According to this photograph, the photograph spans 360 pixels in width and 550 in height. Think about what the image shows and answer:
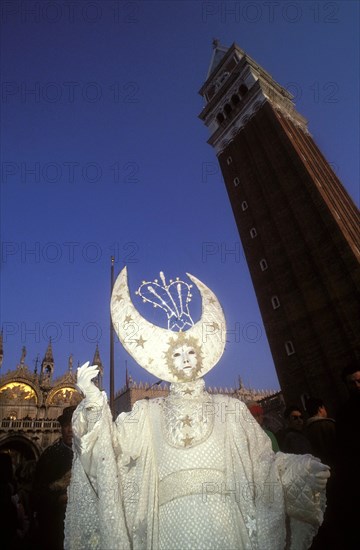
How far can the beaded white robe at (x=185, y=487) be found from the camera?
262 cm

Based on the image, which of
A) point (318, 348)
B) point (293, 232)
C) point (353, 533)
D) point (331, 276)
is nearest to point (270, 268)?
point (293, 232)

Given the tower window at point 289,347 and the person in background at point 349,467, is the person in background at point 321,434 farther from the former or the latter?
the tower window at point 289,347

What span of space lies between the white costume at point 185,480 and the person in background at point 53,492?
169 centimetres

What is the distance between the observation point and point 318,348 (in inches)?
724

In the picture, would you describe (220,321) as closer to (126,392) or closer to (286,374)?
(286,374)

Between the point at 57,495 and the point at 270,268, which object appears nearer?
the point at 57,495

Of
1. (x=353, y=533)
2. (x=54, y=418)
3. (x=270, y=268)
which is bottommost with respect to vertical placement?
(x=353, y=533)

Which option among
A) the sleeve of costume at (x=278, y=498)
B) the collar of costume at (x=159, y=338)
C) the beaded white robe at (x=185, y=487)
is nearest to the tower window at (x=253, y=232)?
the collar of costume at (x=159, y=338)

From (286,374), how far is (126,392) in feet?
84.9

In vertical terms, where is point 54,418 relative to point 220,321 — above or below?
above

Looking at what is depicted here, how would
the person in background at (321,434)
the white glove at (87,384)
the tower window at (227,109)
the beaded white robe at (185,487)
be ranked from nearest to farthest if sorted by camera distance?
the beaded white robe at (185,487), the white glove at (87,384), the person in background at (321,434), the tower window at (227,109)

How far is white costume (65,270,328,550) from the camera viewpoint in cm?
261

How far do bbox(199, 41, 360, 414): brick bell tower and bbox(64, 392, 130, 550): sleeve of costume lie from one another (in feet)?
53.1

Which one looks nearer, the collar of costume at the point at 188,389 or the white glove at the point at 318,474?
the white glove at the point at 318,474
